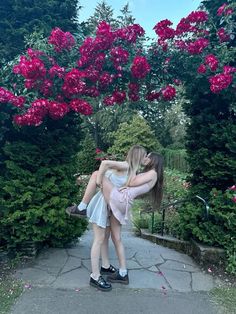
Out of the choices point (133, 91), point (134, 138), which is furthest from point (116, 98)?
point (134, 138)

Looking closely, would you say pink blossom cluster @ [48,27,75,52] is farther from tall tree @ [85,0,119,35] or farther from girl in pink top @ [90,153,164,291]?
girl in pink top @ [90,153,164,291]

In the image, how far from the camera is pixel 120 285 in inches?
128

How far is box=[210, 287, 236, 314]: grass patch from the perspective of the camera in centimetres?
293

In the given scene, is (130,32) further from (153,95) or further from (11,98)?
(11,98)

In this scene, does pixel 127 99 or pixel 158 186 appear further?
pixel 127 99

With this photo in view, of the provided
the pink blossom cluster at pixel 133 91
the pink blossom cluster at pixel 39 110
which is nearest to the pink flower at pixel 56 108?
the pink blossom cluster at pixel 39 110

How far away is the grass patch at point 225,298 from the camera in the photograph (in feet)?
9.63

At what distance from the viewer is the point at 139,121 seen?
586 inches

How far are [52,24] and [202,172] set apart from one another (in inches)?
109

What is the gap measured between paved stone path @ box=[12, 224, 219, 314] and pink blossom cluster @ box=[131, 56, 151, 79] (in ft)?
7.47

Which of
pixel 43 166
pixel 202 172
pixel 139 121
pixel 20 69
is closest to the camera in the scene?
pixel 20 69

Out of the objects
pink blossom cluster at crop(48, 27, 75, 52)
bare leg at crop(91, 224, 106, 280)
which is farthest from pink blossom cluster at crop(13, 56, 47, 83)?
bare leg at crop(91, 224, 106, 280)

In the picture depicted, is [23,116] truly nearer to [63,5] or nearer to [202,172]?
[63,5]

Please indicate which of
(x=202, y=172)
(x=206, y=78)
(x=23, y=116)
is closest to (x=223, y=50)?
(x=206, y=78)
